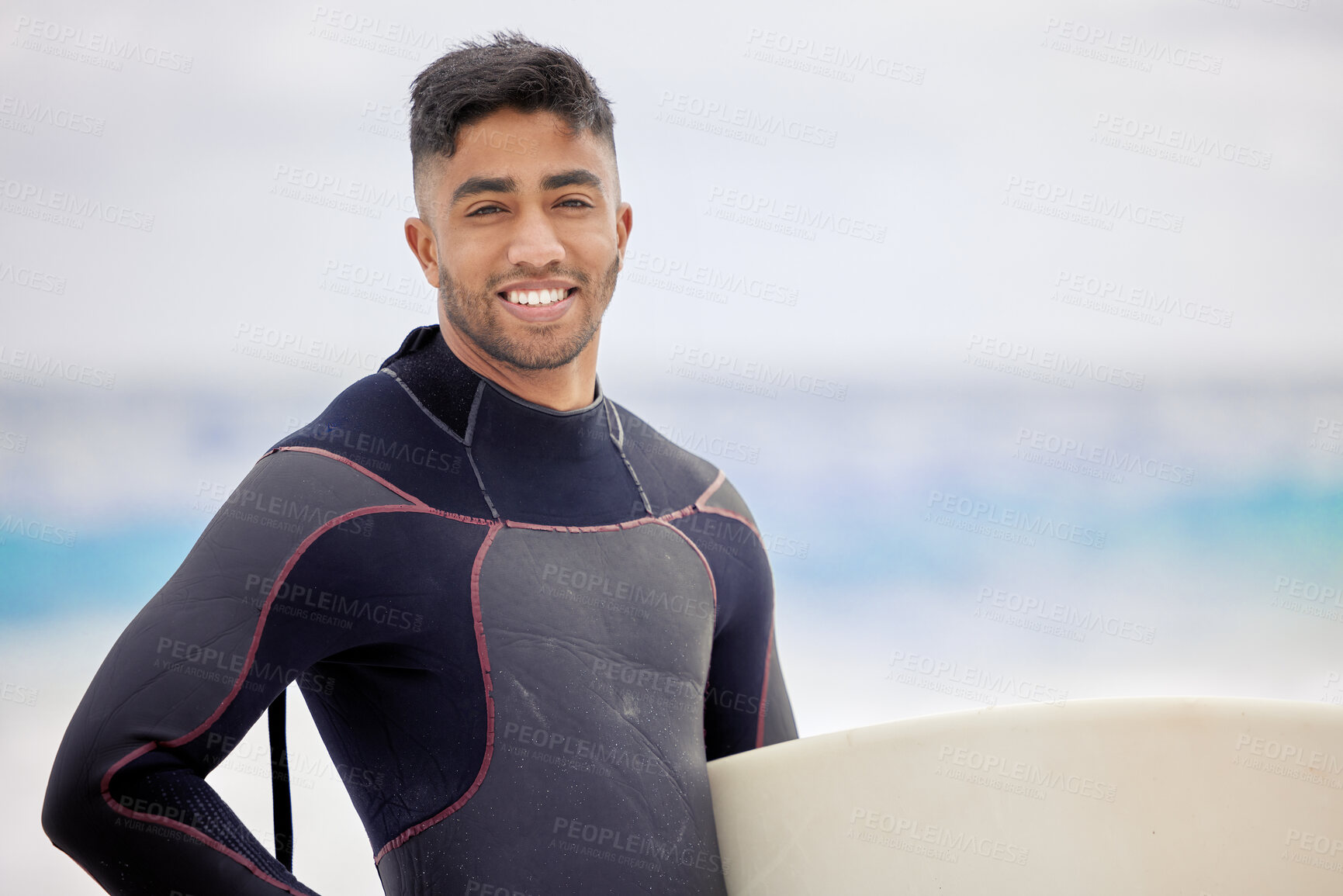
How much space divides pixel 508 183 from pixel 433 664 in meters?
0.50

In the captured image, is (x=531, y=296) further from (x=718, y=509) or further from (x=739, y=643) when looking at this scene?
(x=739, y=643)

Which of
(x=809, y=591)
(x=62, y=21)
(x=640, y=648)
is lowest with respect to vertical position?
(x=640, y=648)

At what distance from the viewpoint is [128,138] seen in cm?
478

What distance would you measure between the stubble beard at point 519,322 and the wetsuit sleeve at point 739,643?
0.27m

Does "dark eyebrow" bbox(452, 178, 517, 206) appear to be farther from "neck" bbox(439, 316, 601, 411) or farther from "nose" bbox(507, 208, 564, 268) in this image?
"neck" bbox(439, 316, 601, 411)

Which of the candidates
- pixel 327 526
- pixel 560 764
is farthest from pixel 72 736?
pixel 560 764

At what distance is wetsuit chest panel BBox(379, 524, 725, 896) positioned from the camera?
1158mm

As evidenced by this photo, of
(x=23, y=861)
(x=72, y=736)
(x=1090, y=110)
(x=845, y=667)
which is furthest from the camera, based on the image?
(x=1090, y=110)

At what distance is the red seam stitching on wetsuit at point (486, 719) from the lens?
3.80 feet

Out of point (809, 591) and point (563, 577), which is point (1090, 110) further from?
point (563, 577)

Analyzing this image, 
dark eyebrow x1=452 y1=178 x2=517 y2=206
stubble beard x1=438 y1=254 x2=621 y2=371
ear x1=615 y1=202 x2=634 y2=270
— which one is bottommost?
stubble beard x1=438 y1=254 x2=621 y2=371

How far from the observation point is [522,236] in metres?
1.26

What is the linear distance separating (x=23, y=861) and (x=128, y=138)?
312cm

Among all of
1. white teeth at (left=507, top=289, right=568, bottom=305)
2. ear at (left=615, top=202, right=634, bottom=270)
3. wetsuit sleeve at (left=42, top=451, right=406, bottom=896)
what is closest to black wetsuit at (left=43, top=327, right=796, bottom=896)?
wetsuit sleeve at (left=42, top=451, right=406, bottom=896)
